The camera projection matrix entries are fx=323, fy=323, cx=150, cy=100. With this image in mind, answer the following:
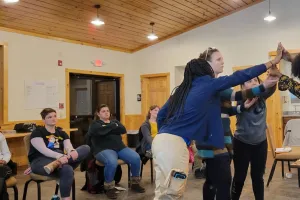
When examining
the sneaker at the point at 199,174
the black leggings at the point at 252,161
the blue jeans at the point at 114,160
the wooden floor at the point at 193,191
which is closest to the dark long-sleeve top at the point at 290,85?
the black leggings at the point at 252,161

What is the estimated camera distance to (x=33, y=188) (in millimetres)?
4145

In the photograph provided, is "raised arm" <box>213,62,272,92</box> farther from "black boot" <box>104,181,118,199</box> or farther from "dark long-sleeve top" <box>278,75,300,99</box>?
"black boot" <box>104,181,118,199</box>

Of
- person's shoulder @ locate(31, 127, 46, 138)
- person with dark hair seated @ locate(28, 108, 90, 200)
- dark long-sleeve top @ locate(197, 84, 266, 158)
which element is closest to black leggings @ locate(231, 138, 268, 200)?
dark long-sleeve top @ locate(197, 84, 266, 158)

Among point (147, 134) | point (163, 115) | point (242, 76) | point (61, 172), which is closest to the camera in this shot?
point (242, 76)

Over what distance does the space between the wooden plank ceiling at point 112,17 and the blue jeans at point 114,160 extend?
110 inches

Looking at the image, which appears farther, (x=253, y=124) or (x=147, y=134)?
(x=147, y=134)

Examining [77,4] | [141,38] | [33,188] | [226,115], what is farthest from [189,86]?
[141,38]

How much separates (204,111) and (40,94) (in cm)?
517

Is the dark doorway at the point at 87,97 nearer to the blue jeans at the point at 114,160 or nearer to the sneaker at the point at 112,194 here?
the blue jeans at the point at 114,160

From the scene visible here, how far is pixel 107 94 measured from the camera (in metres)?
8.12

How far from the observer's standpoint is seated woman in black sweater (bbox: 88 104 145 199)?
3.63 m

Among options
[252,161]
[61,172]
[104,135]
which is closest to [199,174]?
[104,135]

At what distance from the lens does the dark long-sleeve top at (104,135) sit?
3.79m

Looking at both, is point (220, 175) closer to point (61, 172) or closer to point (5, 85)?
point (61, 172)
